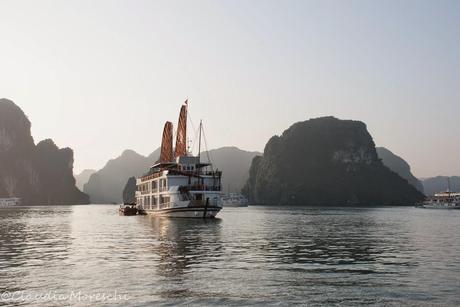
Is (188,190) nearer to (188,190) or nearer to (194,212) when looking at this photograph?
(188,190)

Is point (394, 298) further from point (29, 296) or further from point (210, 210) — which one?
point (210, 210)

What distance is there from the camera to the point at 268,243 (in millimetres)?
42312

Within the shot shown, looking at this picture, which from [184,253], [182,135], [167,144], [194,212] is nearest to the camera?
[184,253]

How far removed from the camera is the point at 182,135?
345ft

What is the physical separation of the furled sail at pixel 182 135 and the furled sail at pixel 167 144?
10.9ft

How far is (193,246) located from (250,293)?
19.0m

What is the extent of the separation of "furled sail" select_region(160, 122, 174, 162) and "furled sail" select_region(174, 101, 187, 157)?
333 centimetres

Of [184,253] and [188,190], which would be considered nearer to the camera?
[184,253]

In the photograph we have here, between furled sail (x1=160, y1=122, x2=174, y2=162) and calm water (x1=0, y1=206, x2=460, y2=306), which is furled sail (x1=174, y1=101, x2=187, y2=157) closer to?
furled sail (x1=160, y1=122, x2=174, y2=162)

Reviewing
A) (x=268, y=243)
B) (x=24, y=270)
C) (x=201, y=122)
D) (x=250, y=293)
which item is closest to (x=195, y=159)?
(x=201, y=122)

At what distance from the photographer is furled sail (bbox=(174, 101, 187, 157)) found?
104438 mm

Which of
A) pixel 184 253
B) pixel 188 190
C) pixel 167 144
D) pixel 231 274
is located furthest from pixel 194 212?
pixel 231 274

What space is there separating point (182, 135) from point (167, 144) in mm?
8253

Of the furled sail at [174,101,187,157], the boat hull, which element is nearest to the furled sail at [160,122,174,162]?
the furled sail at [174,101,187,157]
